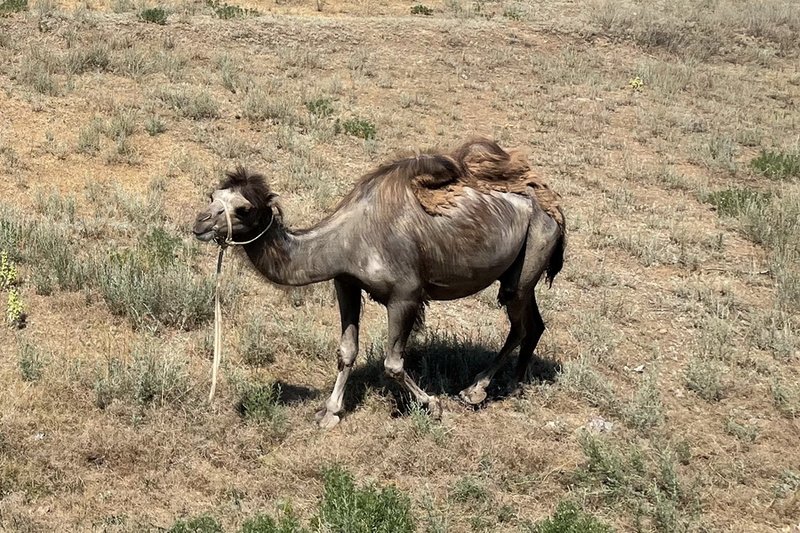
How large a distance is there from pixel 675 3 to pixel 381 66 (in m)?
14.2

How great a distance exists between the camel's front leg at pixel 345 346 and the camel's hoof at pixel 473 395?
1076 mm

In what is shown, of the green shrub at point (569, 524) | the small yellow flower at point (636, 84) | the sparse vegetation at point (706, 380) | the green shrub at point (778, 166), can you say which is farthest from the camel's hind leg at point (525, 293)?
the small yellow flower at point (636, 84)

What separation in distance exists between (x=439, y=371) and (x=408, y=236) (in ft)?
6.30

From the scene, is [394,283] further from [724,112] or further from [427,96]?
[724,112]

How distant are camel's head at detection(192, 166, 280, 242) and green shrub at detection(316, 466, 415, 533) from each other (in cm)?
180

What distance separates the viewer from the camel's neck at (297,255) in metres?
5.50

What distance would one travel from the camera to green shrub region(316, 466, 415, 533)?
459 cm

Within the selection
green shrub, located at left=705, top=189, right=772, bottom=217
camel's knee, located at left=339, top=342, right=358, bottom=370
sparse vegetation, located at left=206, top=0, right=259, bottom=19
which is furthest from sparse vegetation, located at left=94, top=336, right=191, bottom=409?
sparse vegetation, located at left=206, top=0, right=259, bottom=19

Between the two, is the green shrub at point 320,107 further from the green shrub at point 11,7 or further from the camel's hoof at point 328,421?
the camel's hoof at point 328,421

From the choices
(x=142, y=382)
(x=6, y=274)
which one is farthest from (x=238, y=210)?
(x=6, y=274)

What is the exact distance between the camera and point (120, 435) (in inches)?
219

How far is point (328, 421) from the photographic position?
604 centimetres

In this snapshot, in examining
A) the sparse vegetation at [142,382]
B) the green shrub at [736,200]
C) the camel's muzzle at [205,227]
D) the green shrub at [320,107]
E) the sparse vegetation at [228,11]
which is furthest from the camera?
the sparse vegetation at [228,11]

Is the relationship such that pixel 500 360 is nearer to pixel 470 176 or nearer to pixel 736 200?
pixel 470 176
